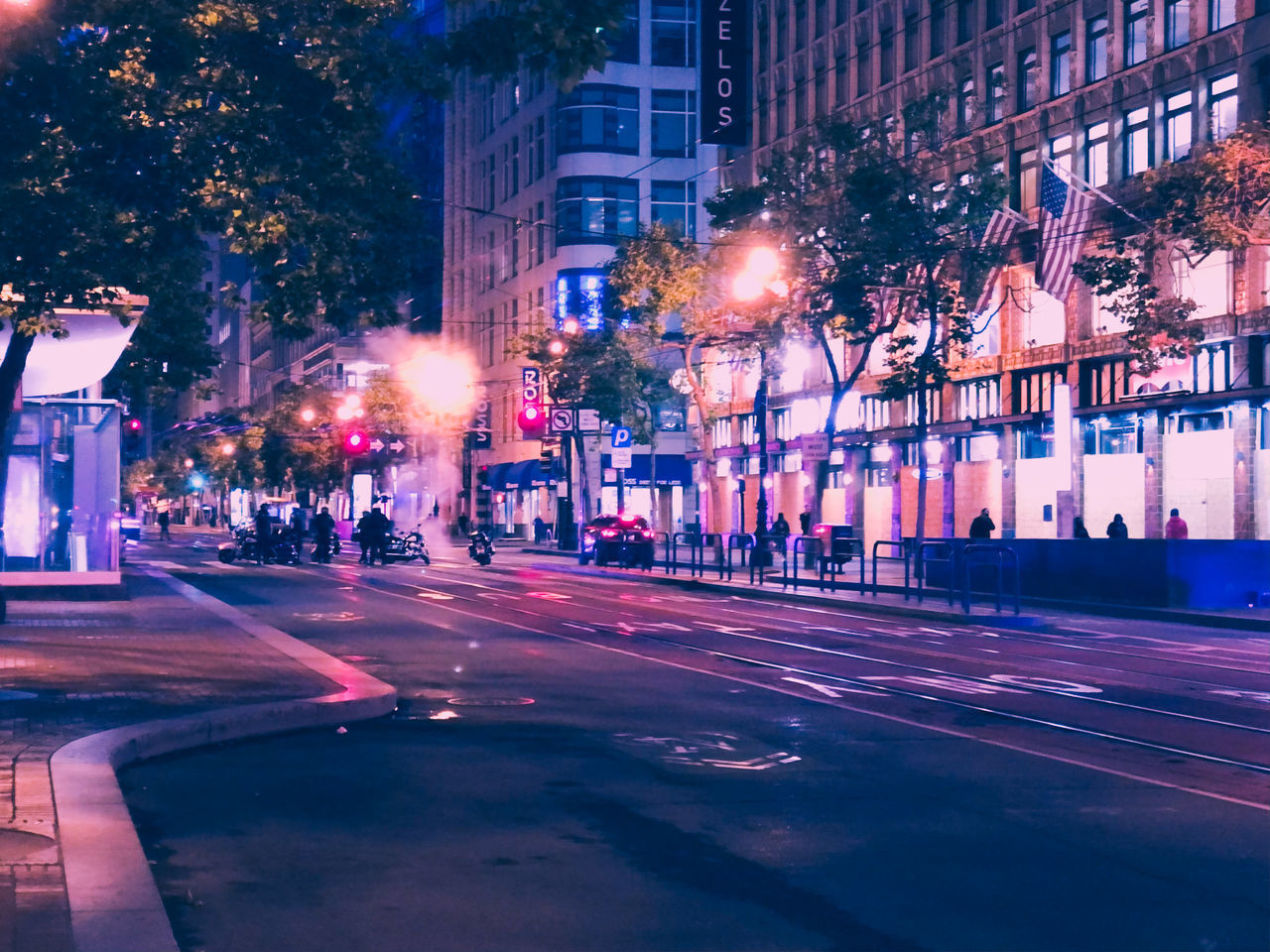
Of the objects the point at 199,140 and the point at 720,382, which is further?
the point at 720,382

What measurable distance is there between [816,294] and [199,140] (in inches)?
1122

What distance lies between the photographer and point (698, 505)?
77.4 meters

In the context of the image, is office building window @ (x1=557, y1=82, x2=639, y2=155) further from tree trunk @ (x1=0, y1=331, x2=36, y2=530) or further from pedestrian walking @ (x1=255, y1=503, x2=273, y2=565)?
tree trunk @ (x1=0, y1=331, x2=36, y2=530)

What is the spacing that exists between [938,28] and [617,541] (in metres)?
19.4

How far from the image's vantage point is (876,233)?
4150cm

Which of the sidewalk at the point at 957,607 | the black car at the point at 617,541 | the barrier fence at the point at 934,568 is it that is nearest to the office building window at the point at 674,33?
the black car at the point at 617,541

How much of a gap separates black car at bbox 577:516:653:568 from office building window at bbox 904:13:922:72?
56.3 feet

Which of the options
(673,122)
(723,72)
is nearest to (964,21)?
(723,72)

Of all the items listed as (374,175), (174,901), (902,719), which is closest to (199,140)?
(374,175)

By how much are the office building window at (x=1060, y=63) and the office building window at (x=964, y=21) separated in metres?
4.26

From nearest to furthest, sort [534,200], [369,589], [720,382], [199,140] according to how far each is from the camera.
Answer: [199,140]
[369,589]
[720,382]
[534,200]

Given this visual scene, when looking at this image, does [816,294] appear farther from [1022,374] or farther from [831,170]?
[1022,374]

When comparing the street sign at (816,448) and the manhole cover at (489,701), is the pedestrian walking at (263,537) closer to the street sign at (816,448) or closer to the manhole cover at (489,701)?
the street sign at (816,448)

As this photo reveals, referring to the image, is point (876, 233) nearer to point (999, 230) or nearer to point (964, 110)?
point (999, 230)
